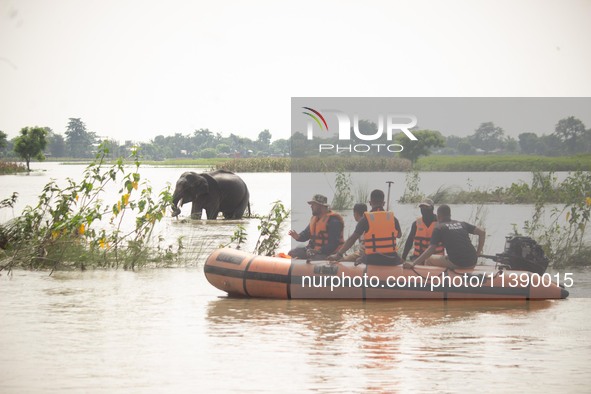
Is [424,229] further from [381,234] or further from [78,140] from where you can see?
[78,140]

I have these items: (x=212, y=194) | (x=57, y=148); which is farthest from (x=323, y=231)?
(x=57, y=148)

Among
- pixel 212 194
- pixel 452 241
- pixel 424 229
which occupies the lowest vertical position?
pixel 452 241

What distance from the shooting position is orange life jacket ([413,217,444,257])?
39.9ft

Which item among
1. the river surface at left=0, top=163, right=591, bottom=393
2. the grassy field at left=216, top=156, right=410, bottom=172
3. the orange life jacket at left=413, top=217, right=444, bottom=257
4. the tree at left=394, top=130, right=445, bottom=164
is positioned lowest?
the river surface at left=0, top=163, right=591, bottom=393

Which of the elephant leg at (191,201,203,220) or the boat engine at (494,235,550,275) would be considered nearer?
the boat engine at (494,235,550,275)

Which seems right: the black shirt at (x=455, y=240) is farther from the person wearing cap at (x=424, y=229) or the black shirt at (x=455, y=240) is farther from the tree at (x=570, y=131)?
the tree at (x=570, y=131)

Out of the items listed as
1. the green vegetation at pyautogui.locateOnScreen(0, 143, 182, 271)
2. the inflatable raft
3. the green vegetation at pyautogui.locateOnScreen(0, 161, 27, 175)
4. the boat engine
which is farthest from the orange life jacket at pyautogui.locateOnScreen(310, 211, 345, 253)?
the green vegetation at pyautogui.locateOnScreen(0, 161, 27, 175)

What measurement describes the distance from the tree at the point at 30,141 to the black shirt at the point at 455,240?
63.8 metres

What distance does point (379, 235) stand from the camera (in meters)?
12.1

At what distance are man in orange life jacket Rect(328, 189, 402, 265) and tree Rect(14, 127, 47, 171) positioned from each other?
6322 centimetres

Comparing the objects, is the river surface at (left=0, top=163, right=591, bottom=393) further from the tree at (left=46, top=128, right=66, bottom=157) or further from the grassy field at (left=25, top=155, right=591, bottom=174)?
the tree at (left=46, top=128, right=66, bottom=157)

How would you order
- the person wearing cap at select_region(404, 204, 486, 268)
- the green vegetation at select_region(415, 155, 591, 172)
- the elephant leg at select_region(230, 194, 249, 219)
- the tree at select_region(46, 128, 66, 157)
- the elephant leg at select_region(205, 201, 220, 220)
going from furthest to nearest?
the tree at select_region(46, 128, 66, 157) → the green vegetation at select_region(415, 155, 591, 172) → the elephant leg at select_region(230, 194, 249, 219) → the elephant leg at select_region(205, 201, 220, 220) → the person wearing cap at select_region(404, 204, 486, 268)

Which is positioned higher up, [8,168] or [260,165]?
[260,165]

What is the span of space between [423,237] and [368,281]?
88 centimetres
